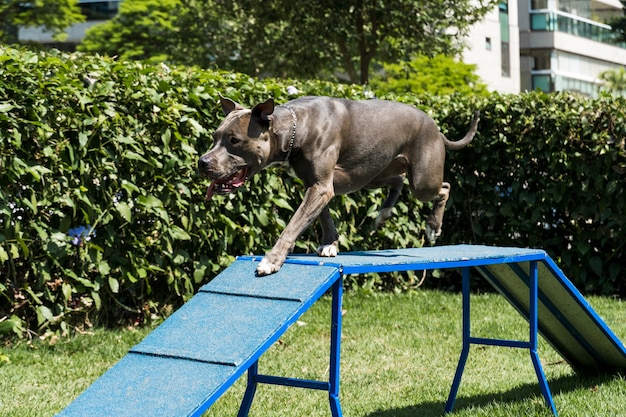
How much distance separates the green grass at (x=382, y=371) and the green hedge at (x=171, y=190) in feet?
1.95

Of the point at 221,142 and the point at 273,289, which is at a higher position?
the point at 221,142

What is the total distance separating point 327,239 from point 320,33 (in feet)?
51.6

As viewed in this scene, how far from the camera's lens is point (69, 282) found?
7.26m

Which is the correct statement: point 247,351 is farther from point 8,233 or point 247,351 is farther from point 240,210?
point 240,210

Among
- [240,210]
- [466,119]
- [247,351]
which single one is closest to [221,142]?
[247,351]

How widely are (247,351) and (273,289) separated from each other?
502mm

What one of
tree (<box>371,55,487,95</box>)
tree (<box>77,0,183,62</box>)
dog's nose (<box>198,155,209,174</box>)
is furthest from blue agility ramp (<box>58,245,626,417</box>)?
tree (<box>77,0,183,62</box>)

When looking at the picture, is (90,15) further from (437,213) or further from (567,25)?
(437,213)

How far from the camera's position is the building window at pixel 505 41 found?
161 feet

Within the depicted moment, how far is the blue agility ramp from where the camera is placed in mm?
3705

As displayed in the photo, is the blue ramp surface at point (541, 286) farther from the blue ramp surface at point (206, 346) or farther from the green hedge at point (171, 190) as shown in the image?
the green hedge at point (171, 190)

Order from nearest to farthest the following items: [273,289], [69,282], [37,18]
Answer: [273,289] < [69,282] < [37,18]

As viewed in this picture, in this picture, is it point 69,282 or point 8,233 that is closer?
point 8,233

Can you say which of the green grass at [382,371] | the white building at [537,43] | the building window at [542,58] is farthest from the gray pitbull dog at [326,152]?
the building window at [542,58]
